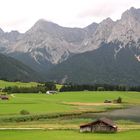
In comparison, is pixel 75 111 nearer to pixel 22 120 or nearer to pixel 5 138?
pixel 22 120

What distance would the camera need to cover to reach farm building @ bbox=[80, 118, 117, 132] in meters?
95.6

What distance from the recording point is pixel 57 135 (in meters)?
85.8

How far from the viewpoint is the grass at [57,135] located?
8188 cm

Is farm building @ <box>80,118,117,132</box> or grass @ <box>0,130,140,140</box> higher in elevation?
farm building @ <box>80,118,117,132</box>

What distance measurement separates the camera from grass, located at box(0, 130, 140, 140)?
8188 cm

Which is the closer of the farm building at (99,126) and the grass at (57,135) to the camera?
the grass at (57,135)

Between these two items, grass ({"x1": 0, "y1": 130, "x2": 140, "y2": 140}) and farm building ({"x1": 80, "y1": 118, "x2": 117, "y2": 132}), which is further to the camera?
farm building ({"x1": 80, "y1": 118, "x2": 117, "y2": 132})

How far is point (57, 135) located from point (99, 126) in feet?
49.6

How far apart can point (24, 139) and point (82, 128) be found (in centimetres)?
1933

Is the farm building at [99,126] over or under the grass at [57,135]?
over

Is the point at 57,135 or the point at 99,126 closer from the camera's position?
the point at 57,135

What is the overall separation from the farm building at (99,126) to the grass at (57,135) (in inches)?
116

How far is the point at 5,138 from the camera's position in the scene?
3191 inches

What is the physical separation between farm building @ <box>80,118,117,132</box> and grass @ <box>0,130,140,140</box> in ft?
9.69
